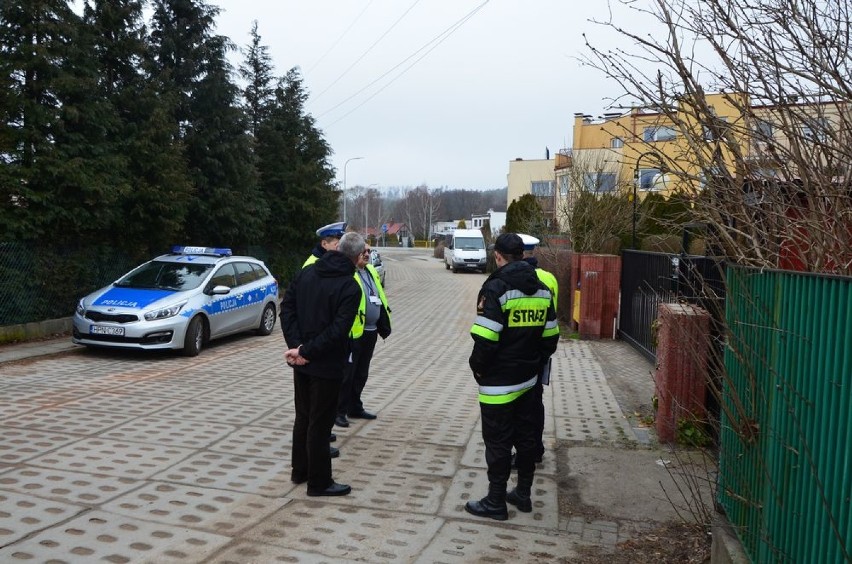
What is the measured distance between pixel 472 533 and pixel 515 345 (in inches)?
49.4

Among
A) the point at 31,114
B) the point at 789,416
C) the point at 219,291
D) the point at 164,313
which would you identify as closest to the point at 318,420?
the point at 789,416

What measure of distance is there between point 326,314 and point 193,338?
7099 mm

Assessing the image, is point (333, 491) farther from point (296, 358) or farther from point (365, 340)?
point (365, 340)

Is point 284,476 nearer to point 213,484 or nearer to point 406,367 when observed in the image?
point 213,484

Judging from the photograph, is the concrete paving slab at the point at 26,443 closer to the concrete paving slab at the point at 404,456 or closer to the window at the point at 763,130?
the concrete paving slab at the point at 404,456

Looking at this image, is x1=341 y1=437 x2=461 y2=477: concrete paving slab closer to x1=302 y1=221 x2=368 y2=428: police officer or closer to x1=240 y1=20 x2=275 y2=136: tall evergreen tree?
x1=302 y1=221 x2=368 y2=428: police officer

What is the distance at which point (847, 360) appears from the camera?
104 inches

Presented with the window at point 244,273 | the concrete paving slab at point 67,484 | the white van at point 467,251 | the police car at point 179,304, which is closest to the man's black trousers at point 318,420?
the concrete paving slab at point 67,484

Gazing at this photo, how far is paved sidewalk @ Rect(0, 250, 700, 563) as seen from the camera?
4.54 meters

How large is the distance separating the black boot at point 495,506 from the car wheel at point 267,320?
10.4 meters

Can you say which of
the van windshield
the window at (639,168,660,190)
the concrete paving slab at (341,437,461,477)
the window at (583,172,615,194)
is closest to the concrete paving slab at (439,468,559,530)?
the concrete paving slab at (341,437,461,477)

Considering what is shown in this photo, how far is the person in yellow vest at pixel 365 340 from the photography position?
7.49 meters

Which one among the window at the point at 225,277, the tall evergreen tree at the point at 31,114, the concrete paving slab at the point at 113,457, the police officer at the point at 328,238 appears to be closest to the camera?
the concrete paving slab at the point at 113,457

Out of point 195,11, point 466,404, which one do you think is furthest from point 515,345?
point 195,11
